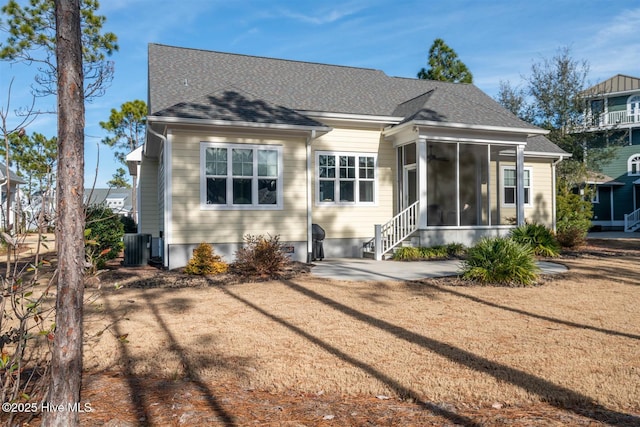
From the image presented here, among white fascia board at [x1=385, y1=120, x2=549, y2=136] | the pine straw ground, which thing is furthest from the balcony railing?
the pine straw ground

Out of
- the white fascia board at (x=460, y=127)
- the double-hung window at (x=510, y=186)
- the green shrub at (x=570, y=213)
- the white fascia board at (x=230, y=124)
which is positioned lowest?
the green shrub at (x=570, y=213)

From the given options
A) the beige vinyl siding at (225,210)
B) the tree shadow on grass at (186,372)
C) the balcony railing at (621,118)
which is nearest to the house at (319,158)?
the beige vinyl siding at (225,210)

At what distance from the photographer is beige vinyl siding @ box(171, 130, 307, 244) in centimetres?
1218

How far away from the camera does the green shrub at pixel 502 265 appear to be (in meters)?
9.56

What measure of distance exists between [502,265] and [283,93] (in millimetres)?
9282

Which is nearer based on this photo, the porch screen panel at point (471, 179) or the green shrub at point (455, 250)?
the green shrub at point (455, 250)

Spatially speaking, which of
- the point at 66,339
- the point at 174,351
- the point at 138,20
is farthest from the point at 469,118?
the point at 66,339

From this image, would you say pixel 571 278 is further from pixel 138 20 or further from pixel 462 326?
pixel 138 20

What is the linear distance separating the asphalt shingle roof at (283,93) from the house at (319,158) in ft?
0.19

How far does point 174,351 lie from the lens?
542 centimetres

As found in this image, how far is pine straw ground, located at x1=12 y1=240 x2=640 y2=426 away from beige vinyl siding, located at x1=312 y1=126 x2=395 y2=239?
607 centimetres

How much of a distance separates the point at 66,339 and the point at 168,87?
12.6 metres

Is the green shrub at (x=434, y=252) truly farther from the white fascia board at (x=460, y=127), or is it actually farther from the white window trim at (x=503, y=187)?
the white window trim at (x=503, y=187)

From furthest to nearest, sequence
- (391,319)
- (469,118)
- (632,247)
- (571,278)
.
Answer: (632,247)
(469,118)
(571,278)
(391,319)
